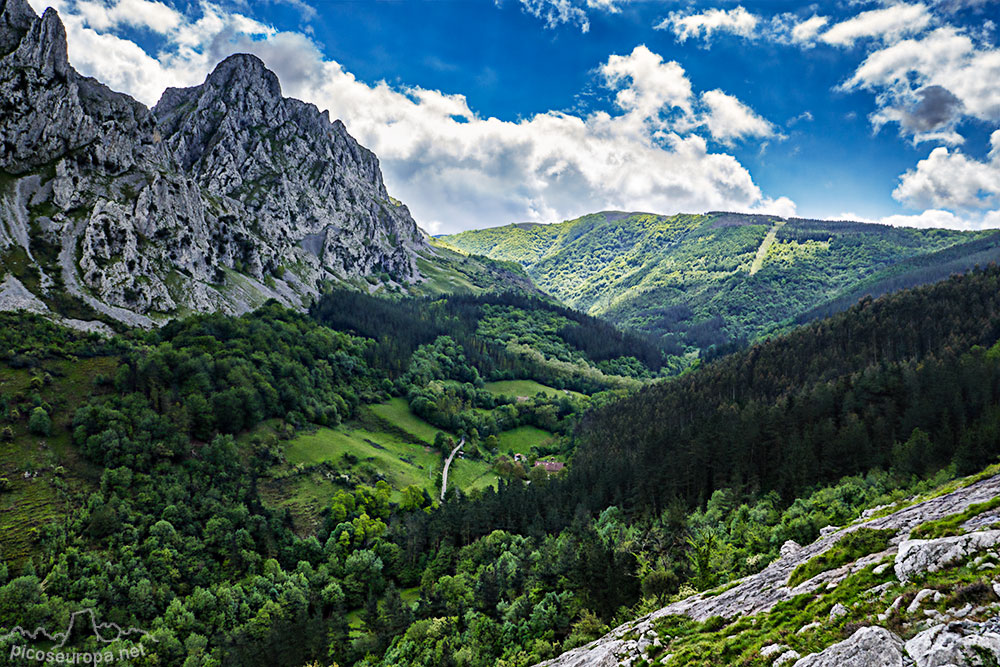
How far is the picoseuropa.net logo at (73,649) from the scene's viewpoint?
208ft

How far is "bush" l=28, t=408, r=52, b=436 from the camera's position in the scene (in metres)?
95.3

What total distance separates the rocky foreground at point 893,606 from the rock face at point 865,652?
31 millimetres

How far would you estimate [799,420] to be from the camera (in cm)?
7844

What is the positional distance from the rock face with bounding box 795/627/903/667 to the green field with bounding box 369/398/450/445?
14732cm

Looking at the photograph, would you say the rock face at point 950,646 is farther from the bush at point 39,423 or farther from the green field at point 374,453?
the bush at point 39,423

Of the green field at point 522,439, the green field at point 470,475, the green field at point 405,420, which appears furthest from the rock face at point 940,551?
the green field at point 522,439

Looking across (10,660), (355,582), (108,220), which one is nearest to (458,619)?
(355,582)

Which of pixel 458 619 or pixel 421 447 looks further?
pixel 421 447

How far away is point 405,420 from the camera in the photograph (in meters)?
167

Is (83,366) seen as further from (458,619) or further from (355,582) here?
(458,619)

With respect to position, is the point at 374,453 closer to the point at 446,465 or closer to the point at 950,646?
the point at 446,465

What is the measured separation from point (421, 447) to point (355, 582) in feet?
220

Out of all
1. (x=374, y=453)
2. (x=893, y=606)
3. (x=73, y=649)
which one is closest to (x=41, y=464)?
(x=73, y=649)

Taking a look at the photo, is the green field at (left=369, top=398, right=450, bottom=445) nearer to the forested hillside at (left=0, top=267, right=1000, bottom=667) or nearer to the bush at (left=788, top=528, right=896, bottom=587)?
the forested hillside at (left=0, top=267, right=1000, bottom=667)
